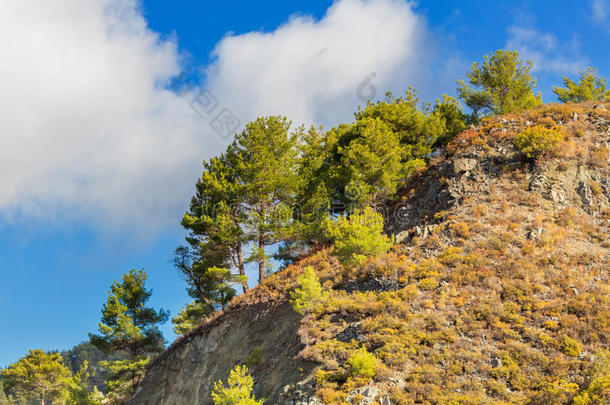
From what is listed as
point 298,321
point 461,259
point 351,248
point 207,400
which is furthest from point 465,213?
point 207,400

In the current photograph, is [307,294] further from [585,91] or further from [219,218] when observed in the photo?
[585,91]

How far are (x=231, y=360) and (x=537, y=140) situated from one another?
26020 mm

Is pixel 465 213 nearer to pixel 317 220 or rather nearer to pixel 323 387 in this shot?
pixel 317 220

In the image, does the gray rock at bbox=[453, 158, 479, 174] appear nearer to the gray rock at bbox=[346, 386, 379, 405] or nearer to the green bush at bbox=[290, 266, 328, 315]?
the green bush at bbox=[290, 266, 328, 315]

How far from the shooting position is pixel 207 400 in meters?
23.4

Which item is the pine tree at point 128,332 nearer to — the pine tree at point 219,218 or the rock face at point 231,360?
the rock face at point 231,360

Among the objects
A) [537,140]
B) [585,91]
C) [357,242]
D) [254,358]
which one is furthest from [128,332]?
[585,91]

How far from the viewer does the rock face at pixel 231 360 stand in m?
17.8

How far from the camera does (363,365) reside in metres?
15.3

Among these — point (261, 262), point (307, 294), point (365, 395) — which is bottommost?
point (365, 395)

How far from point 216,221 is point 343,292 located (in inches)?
467

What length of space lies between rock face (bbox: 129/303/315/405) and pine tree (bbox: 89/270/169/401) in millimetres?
2663

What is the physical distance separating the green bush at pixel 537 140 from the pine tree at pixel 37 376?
207ft

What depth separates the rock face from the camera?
58.4 feet
